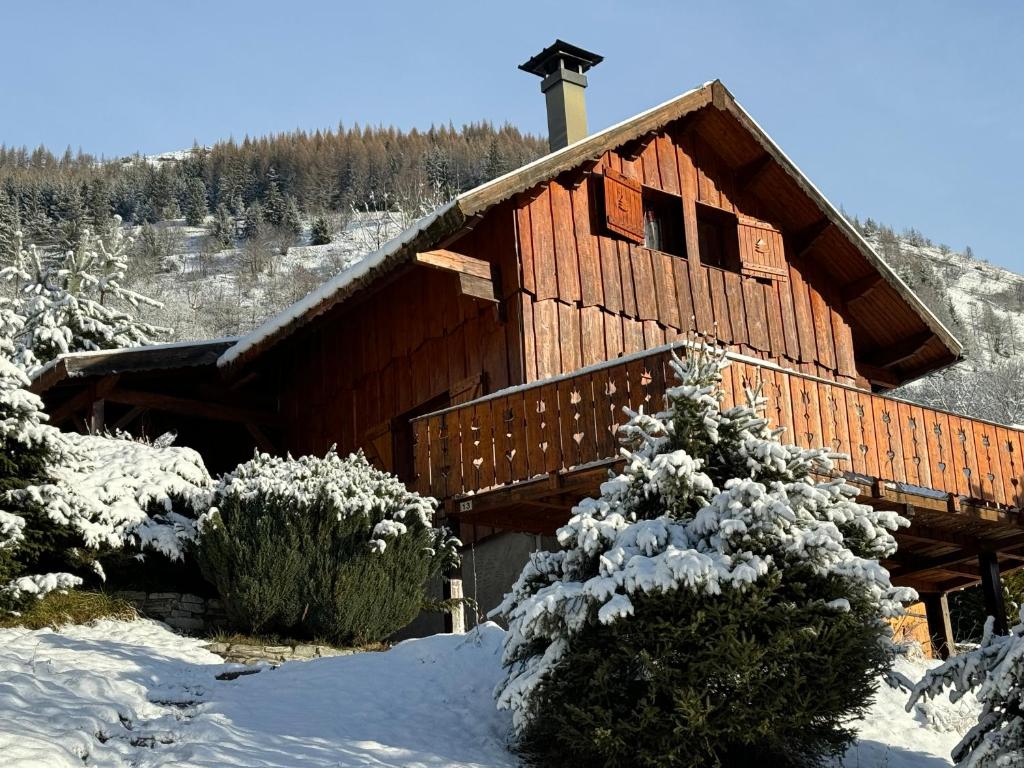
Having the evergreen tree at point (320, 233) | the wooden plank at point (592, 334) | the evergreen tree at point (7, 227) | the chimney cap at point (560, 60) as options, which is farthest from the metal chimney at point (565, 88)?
the evergreen tree at point (320, 233)

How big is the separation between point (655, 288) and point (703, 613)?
28.0 feet

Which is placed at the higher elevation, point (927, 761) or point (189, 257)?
point (189, 257)

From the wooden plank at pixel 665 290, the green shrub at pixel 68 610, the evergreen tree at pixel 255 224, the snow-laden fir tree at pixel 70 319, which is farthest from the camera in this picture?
the evergreen tree at pixel 255 224

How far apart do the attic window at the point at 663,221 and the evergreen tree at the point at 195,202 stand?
269 feet

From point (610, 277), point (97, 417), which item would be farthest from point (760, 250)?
point (97, 417)

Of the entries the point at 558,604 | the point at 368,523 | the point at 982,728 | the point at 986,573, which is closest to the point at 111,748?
the point at 558,604

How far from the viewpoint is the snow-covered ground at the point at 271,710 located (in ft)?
28.0

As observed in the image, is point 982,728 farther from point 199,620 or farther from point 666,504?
point 199,620

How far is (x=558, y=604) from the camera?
8.97m

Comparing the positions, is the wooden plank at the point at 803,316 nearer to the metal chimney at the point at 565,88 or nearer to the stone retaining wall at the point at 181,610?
the metal chimney at the point at 565,88

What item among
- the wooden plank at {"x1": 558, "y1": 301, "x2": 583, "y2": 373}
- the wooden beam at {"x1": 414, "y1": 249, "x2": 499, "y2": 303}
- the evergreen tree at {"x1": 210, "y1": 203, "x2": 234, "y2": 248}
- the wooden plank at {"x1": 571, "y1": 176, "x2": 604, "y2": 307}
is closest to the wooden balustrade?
the wooden beam at {"x1": 414, "y1": 249, "x2": 499, "y2": 303}

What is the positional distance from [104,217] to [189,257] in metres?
6.08

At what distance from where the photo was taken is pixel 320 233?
88312mm

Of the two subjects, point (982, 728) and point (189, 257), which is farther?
point (189, 257)
